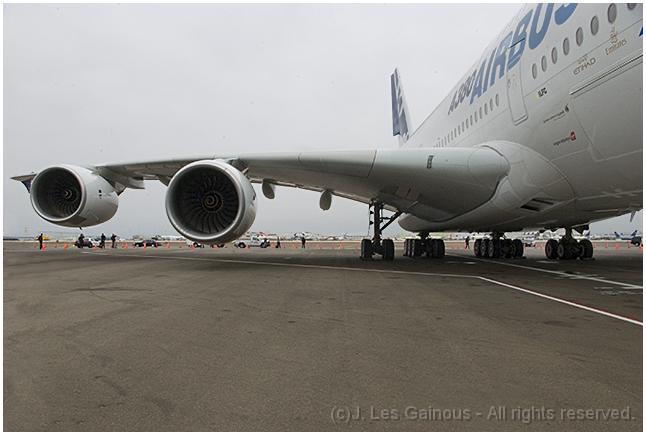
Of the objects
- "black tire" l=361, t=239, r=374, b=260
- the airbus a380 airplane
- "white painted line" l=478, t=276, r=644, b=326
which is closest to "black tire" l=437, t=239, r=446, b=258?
the airbus a380 airplane

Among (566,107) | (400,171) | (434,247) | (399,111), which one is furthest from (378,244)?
(399,111)

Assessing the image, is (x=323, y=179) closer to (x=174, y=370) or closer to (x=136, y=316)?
(x=136, y=316)

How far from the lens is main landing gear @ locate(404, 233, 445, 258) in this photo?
17.8 meters

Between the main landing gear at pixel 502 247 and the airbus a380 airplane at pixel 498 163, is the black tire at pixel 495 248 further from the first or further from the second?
the airbus a380 airplane at pixel 498 163

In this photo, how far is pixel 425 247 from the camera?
61.1ft

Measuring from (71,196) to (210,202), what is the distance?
5.83 m

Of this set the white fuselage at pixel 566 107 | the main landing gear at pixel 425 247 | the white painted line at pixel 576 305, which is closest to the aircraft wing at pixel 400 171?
the white fuselage at pixel 566 107

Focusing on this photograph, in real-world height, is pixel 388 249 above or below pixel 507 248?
below

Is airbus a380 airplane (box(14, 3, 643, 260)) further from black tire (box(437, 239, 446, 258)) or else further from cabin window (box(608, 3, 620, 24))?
black tire (box(437, 239, 446, 258))

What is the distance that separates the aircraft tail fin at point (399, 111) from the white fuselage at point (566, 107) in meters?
13.8

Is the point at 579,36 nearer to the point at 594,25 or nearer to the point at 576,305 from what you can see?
the point at 594,25

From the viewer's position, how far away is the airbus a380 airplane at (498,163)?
6648 millimetres

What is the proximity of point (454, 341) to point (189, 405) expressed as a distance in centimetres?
217

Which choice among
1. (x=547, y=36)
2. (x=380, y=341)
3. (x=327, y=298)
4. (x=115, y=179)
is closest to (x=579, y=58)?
(x=547, y=36)
